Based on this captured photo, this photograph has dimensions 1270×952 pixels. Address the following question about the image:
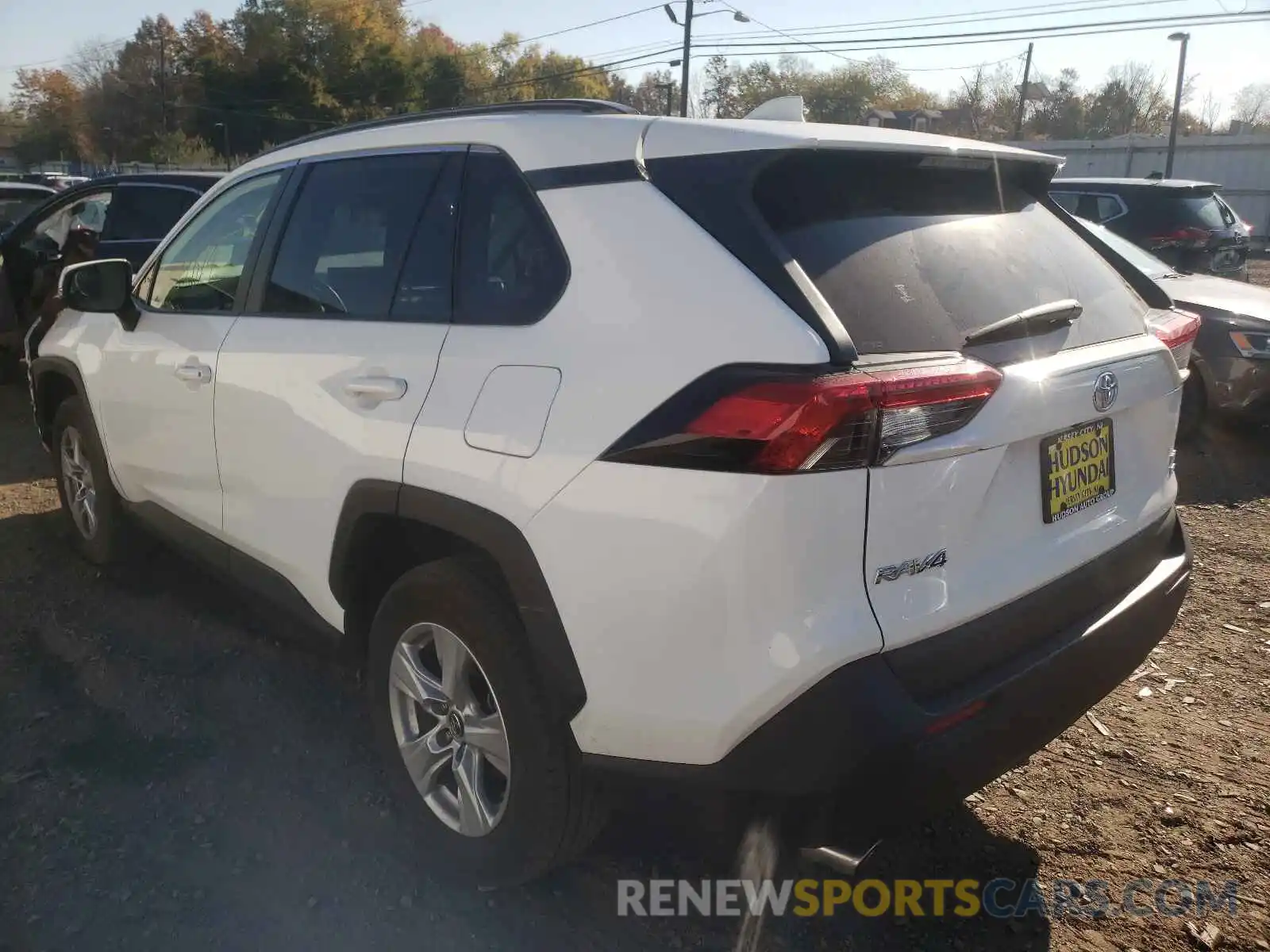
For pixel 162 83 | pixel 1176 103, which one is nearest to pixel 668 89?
pixel 1176 103

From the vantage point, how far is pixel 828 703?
6.05 feet

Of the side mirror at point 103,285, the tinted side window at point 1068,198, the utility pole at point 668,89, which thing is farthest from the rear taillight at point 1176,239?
the utility pole at point 668,89

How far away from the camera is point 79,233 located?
297 inches

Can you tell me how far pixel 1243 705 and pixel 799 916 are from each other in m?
2.04

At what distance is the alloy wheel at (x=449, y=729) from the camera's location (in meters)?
2.45

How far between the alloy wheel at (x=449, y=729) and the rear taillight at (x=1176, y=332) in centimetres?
200

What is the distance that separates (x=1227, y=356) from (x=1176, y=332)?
4087 millimetres

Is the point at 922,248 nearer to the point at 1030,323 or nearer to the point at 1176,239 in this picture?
the point at 1030,323

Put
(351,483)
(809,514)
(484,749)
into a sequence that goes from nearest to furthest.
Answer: (809,514)
(484,749)
(351,483)

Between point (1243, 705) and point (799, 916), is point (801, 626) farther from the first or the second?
point (1243, 705)

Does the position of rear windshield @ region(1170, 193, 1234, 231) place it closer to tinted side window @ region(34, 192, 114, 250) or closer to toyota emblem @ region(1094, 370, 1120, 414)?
toyota emblem @ region(1094, 370, 1120, 414)

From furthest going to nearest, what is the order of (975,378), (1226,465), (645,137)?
(1226,465) → (645,137) → (975,378)

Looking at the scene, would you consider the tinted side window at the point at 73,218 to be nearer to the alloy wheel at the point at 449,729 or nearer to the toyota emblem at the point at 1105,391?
the alloy wheel at the point at 449,729

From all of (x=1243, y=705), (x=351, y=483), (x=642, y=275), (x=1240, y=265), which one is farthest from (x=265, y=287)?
(x=1240, y=265)
